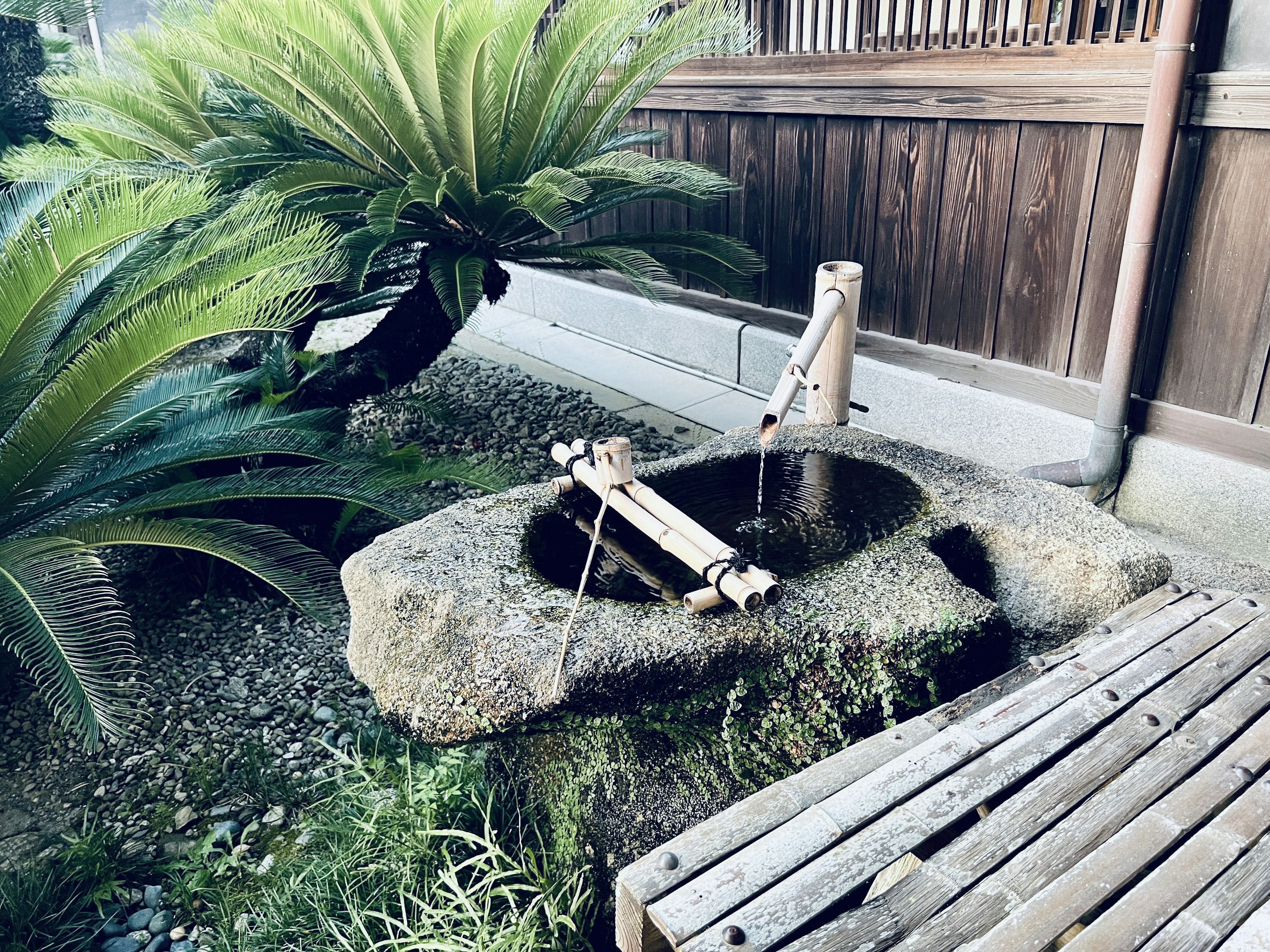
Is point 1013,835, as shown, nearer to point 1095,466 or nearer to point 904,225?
point 1095,466

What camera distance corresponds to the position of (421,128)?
3.64m

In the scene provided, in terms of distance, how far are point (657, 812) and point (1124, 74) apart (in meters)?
2.88

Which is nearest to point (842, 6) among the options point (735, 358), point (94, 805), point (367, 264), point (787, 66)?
point (787, 66)

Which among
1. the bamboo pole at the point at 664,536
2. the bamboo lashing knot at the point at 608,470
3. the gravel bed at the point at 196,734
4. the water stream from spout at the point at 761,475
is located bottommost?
the gravel bed at the point at 196,734

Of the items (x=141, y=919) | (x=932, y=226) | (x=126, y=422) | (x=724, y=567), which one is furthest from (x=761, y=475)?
(x=126, y=422)

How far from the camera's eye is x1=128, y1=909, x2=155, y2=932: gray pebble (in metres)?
2.28

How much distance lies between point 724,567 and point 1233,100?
2.33 metres

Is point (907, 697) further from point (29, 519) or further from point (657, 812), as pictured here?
point (29, 519)

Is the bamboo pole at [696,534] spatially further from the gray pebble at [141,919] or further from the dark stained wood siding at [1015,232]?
the dark stained wood siding at [1015,232]

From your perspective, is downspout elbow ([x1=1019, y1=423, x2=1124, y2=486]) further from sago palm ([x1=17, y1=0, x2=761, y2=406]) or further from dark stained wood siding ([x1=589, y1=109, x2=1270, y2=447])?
sago palm ([x1=17, y1=0, x2=761, y2=406])

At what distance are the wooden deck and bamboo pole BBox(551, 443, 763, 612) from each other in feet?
1.29

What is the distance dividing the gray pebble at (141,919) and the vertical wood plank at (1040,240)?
352 centimetres

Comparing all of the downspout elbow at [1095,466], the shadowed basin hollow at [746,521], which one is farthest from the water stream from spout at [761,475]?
the downspout elbow at [1095,466]

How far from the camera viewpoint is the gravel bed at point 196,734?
255cm
